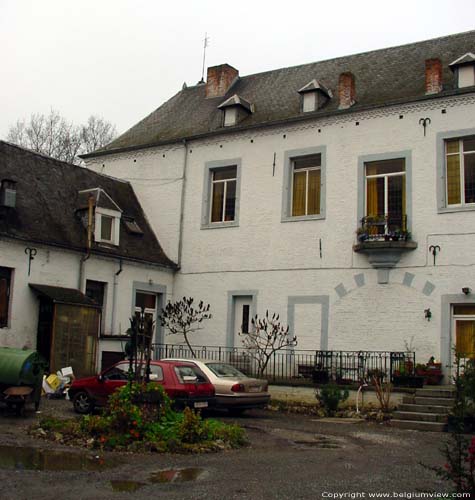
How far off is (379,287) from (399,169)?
363 cm

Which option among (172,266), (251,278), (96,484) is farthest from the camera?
(172,266)

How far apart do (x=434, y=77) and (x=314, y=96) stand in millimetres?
4007

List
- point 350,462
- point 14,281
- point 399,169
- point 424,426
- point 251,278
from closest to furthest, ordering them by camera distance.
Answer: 1. point 350,462
2. point 424,426
3. point 14,281
4. point 399,169
5. point 251,278

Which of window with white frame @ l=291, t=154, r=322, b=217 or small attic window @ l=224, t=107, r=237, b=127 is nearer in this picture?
window with white frame @ l=291, t=154, r=322, b=217

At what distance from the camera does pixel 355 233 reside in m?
20.6

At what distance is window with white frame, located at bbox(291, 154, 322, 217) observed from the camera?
21.9 m

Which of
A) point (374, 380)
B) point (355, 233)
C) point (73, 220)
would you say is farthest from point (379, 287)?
point (73, 220)

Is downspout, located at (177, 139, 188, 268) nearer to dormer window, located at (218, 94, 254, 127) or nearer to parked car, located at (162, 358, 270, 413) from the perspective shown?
dormer window, located at (218, 94, 254, 127)

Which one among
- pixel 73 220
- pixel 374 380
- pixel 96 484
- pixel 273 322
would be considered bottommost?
pixel 96 484

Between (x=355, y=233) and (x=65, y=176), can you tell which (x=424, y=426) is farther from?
(x=65, y=176)

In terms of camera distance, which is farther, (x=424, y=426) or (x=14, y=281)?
(x=14, y=281)

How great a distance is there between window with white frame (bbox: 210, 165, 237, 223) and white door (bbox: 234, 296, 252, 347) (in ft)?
9.33

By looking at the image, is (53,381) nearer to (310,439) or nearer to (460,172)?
(310,439)

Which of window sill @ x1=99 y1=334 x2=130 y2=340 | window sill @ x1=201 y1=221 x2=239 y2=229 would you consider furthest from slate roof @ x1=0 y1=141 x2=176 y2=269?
window sill @ x1=99 y1=334 x2=130 y2=340
